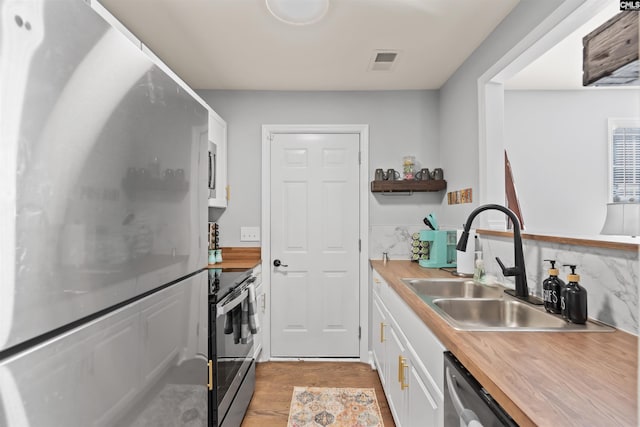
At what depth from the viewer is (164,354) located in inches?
35.6

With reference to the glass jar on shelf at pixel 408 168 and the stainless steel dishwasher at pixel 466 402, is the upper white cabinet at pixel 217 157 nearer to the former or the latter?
the glass jar on shelf at pixel 408 168

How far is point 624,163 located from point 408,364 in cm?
300

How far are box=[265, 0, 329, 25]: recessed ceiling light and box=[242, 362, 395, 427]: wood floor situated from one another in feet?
7.91

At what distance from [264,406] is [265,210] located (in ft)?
5.12

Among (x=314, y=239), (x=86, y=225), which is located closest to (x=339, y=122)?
(x=314, y=239)

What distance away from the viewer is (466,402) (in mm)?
926

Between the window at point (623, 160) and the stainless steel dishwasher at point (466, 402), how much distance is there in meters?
3.04

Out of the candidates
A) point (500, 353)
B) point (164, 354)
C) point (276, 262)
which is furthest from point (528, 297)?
point (276, 262)

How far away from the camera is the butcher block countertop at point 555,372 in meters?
0.67

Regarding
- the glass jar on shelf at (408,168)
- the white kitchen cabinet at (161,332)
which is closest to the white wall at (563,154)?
the glass jar on shelf at (408,168)

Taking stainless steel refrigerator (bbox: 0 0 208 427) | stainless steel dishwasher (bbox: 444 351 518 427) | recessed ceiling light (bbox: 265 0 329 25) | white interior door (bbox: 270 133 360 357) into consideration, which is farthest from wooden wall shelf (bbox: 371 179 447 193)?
stainless steel refrigerator (bbox: 0 0 208 427)

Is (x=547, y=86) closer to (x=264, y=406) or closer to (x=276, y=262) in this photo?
(x=276, y=262)

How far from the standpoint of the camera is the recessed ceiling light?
1.75 m

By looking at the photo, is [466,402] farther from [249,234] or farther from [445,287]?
[249,234]
